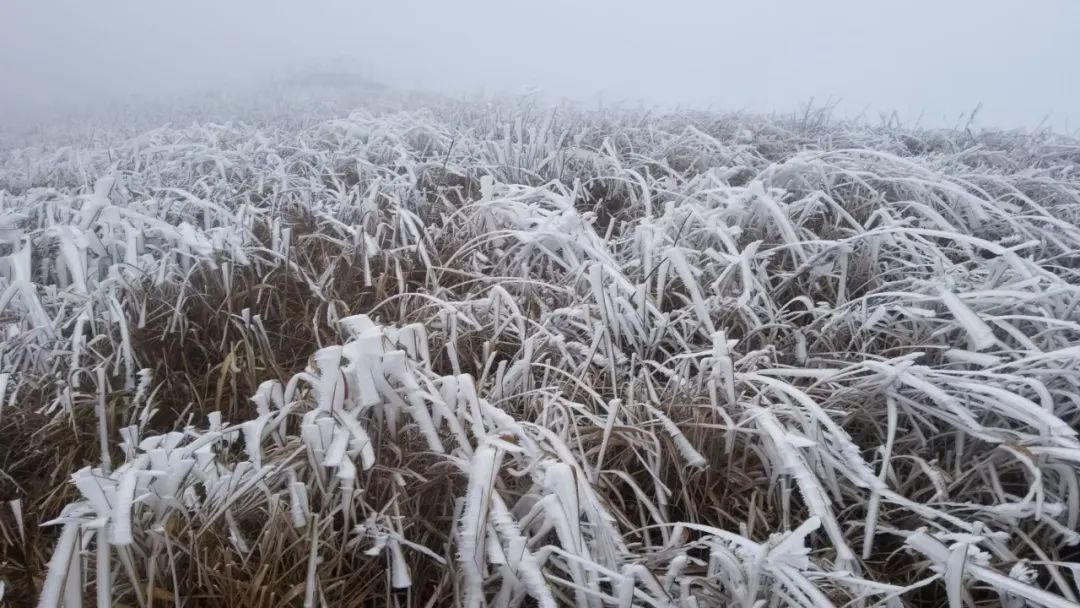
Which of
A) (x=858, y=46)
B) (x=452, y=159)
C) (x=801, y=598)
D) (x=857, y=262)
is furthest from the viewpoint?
(x=858, y=46)

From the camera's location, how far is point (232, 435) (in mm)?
1114

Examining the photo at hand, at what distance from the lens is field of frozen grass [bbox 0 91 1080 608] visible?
0.92 meters

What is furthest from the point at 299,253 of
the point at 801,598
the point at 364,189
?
the point at 801,598

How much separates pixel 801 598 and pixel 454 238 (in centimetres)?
164

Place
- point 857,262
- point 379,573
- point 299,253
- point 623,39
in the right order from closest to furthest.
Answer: point 379,573 → point 857,262 → point 299,253 → point 623,39

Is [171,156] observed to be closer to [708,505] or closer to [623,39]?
[708,505]

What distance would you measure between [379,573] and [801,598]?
0.64m

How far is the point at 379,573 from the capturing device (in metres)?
1.00

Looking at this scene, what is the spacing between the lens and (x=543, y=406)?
1263 millimetres

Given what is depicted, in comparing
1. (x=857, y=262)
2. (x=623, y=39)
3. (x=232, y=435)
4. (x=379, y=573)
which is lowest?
(x=379, y=573)

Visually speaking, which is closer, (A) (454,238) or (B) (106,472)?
(B) (106,472)

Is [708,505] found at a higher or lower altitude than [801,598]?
lower

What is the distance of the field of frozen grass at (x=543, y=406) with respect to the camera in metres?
0.92

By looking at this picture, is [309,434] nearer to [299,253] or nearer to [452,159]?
[299,253]
